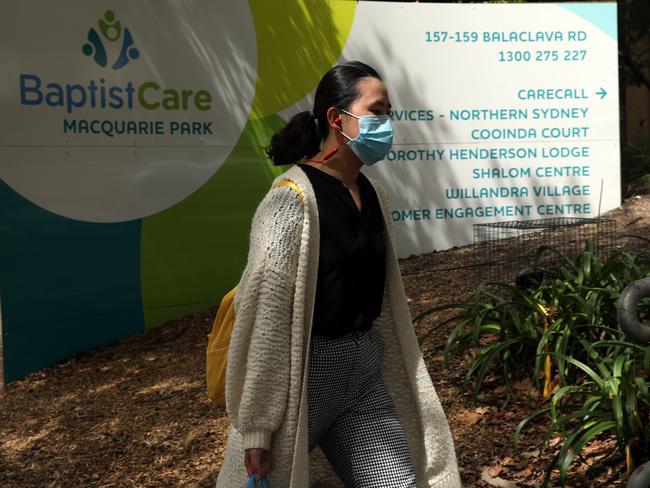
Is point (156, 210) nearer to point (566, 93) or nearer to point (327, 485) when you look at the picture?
point (566, 93)

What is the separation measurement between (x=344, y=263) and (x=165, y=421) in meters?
3.28

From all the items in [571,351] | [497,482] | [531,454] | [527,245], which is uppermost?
[527,245]

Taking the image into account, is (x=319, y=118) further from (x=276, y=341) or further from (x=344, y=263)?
(x=276, y=341)

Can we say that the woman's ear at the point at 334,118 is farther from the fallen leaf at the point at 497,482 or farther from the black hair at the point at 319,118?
the fallen leaf at the point at 497,482

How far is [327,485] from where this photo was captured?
3230 millimetres

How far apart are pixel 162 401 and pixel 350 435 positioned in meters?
3.46

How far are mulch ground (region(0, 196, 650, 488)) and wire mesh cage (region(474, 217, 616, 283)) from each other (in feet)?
0.74

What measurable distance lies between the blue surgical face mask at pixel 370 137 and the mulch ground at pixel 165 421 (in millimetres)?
2011

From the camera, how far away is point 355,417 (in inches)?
119

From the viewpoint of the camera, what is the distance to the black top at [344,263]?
9.61 ft

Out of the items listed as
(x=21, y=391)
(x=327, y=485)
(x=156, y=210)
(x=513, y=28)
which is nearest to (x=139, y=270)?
(x=156, y=210)

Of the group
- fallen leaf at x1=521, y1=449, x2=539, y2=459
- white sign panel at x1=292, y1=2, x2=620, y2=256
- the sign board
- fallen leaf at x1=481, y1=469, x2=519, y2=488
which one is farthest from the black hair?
white sign panel at x1=292, y1=2, x2=620, y2=256

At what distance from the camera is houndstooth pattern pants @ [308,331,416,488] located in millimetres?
2939

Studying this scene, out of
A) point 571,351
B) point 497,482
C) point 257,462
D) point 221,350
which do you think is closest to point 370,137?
point 221,350
